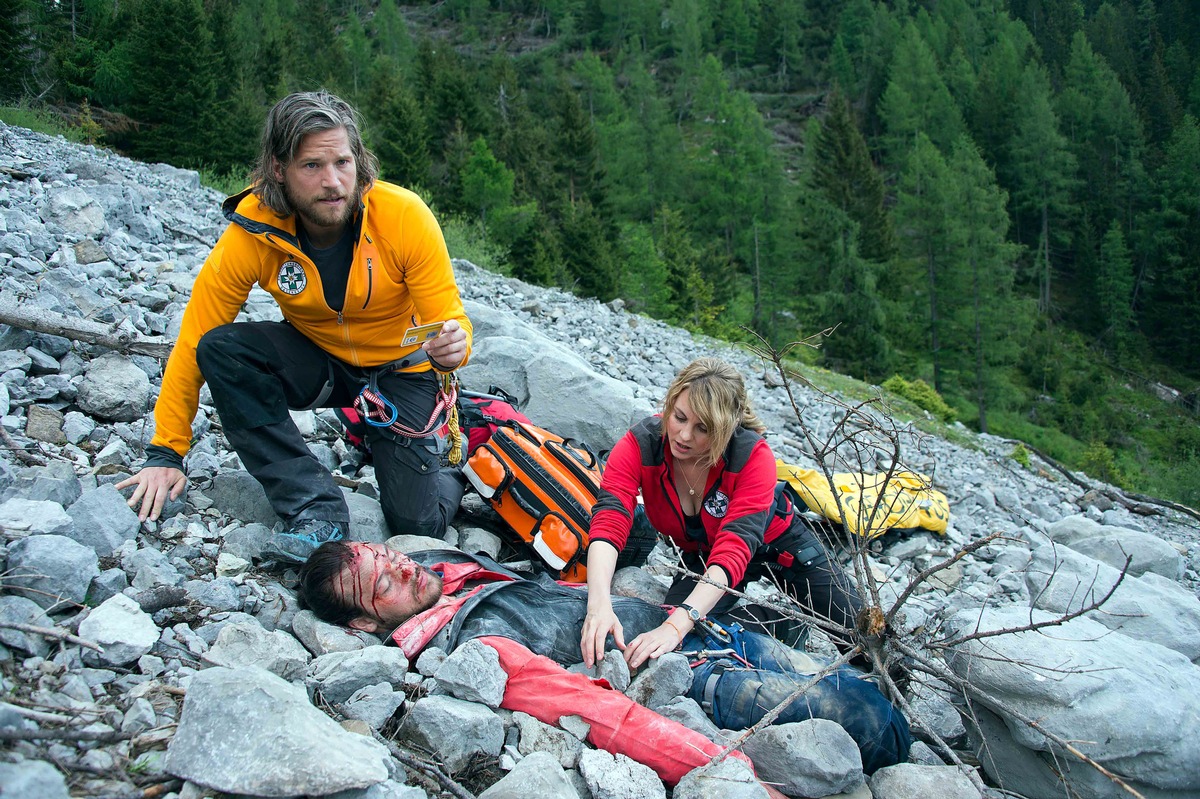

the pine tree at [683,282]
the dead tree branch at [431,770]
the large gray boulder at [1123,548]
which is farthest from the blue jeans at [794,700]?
the pine tree at [683,282]

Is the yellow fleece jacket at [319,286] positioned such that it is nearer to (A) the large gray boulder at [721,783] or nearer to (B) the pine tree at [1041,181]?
(A) the large gray boulder at [721,783]

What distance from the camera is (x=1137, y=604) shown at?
376cm

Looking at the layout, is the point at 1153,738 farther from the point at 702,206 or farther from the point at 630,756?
the point at 702,206

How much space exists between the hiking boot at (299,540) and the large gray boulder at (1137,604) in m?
3.14

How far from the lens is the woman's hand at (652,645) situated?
2.85 meters

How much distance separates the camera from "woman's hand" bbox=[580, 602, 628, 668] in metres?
2.84

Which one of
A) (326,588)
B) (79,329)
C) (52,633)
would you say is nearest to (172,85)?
(79,329)

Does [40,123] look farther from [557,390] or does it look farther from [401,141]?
[557,390]

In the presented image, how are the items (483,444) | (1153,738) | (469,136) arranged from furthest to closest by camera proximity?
(469,136) < (483,444) < (1153,738)

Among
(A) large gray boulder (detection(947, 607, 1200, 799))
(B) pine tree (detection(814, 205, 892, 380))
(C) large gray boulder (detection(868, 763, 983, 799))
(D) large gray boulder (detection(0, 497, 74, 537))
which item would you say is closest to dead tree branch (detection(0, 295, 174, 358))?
(D) large gray boulder (detection(0, 497, 74, 537))

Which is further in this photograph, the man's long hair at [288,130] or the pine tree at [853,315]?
the pine tree at [853,315]

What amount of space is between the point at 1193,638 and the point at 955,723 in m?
1.45

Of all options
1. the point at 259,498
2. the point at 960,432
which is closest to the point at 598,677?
the point at 259,498

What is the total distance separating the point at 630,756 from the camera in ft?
8.05
